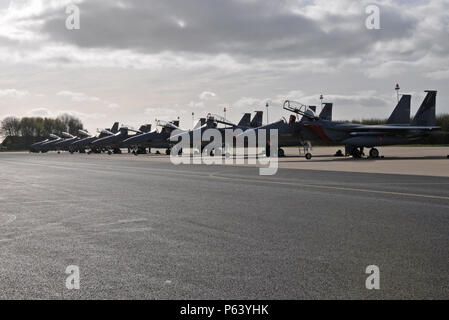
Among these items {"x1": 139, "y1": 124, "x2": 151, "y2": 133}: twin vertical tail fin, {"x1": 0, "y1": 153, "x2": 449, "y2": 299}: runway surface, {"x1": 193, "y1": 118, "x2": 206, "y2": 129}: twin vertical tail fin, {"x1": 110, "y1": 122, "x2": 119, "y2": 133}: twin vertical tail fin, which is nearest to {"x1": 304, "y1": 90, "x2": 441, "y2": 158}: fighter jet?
{"x1": 193, "y1": 118, "x2": 206, "y2": 129}: twin vertical tail fin

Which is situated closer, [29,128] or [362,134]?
[362,134]

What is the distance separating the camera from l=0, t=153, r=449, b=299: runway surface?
4457mm

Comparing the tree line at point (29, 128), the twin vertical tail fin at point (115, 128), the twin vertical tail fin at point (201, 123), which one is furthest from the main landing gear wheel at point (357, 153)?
the tree line at point (29, 128)

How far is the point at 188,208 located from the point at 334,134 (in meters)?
24.3

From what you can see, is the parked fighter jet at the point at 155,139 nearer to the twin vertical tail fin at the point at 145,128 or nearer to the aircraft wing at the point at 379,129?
the twin vertical tail fin at the point at 145,128

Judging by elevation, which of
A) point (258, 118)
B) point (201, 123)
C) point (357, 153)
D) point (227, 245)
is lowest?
point (227, 245)

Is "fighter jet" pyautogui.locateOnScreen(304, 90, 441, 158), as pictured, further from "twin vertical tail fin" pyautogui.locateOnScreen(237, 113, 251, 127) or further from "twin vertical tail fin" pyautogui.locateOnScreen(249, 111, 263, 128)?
"twin vertical tail fin" pyautogui.locateOnScreen(237, 113, 251, 127)

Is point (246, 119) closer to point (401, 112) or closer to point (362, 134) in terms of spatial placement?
point (401, 112)

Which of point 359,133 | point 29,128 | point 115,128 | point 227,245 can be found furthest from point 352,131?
point 29,128

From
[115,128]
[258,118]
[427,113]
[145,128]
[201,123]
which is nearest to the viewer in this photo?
[427,113]

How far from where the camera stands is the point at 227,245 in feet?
20.6

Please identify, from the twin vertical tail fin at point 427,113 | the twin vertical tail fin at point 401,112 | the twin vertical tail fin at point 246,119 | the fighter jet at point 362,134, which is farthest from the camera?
the twin vertical tail fin at point 246,119

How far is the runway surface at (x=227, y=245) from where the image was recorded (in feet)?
14.6

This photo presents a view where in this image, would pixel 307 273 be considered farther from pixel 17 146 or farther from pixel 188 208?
pixel 17 146
